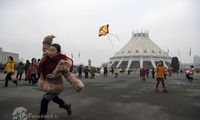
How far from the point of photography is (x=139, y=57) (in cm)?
9431

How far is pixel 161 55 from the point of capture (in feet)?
324

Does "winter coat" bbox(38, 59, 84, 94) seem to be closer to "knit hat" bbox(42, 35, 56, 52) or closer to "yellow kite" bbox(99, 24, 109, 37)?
"knit hat" bbox(42, 35, 56, 52)

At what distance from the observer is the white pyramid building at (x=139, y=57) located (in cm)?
9069

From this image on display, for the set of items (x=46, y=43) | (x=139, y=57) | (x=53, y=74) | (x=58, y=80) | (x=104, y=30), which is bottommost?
(x=58, y=80)

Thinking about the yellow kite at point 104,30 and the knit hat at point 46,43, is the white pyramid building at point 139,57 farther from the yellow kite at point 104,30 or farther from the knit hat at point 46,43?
the knit hat at point 46,43

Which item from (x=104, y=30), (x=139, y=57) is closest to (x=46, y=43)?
(x=104, y=30)

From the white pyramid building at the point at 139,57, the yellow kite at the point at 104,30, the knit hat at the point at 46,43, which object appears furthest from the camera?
the white pyramid building at the point at 139,57

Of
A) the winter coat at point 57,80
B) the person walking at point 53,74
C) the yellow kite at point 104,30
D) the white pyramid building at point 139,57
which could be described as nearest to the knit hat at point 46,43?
the person walking at point 53,74

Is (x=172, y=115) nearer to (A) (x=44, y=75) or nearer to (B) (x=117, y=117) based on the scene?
(B) (x=117, y=117)

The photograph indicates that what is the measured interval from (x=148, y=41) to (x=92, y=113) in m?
114

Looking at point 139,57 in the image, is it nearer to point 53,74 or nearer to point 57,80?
point 57,80

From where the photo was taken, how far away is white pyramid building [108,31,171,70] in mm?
90688

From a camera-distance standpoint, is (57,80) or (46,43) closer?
(57,80)

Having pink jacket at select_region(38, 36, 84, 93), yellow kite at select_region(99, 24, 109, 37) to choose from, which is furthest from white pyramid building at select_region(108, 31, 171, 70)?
pink jacket at select_region(38, 36, 84, 93)
